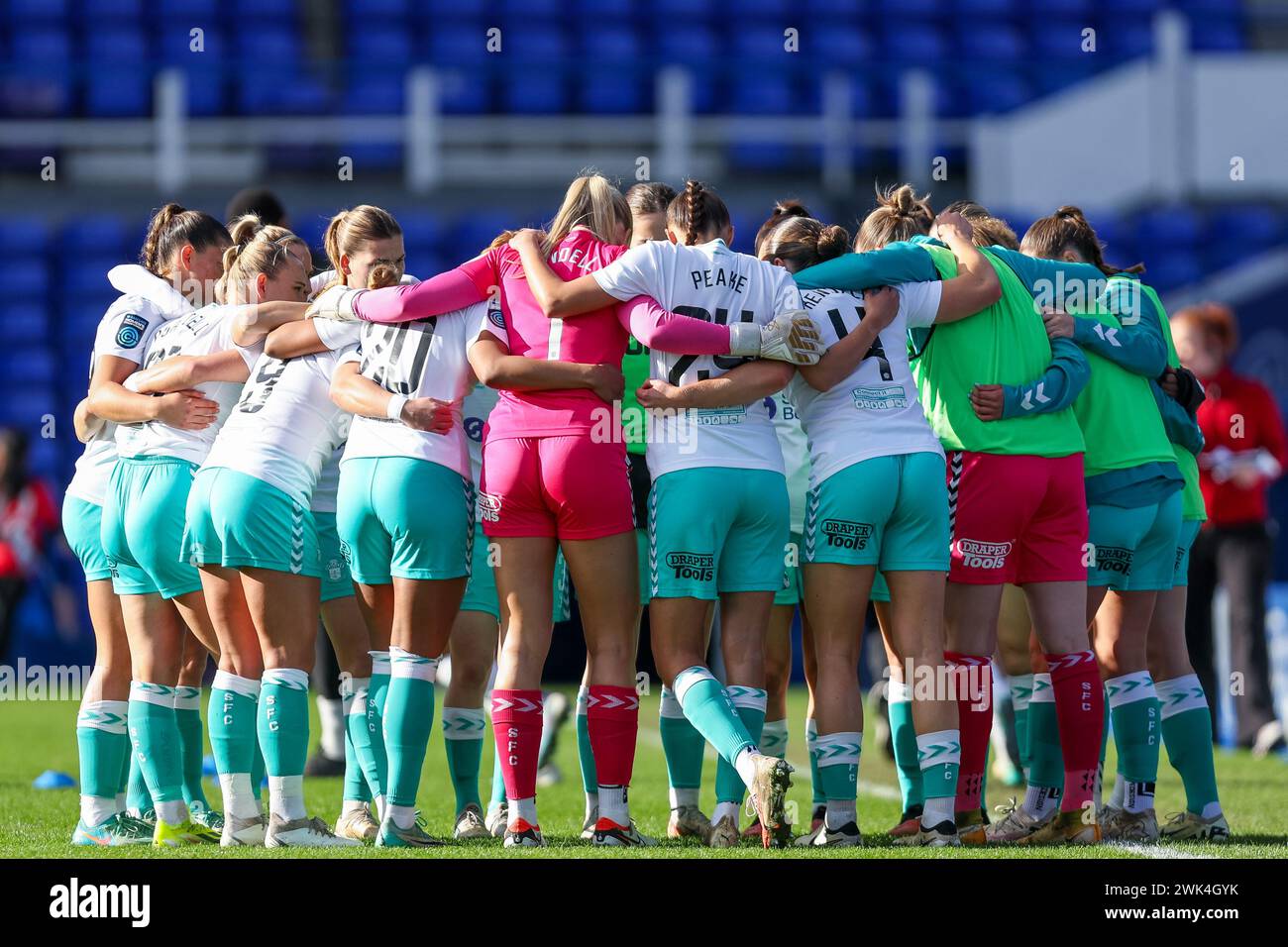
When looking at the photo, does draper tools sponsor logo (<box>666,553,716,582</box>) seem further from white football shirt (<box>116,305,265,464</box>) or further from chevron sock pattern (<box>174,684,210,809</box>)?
chevron sock pattern (<box>174,684,210,809</box>)

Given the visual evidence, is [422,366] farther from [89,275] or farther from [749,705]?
[89,275]

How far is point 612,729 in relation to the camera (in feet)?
17.5

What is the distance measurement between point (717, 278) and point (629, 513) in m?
0.79

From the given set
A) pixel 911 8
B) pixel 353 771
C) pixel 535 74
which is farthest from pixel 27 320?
pixel 353 771

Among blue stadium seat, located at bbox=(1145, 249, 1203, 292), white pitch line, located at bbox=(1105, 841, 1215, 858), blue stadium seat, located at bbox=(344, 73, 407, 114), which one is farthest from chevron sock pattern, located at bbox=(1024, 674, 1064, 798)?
blue stadium seat, located at bbox=(344, 73, 407, 114)

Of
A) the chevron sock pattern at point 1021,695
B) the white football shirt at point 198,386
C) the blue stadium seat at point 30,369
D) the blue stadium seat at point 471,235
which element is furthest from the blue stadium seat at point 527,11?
the chevron sock pattern at point 1021,695

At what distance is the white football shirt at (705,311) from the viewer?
539 centimetres

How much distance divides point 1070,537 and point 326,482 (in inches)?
101

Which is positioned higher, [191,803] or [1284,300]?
[1284,300]

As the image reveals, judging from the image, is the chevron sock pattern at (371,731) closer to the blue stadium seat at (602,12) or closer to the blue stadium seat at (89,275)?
the blue stadium seat at (89,275)

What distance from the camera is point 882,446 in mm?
5484
